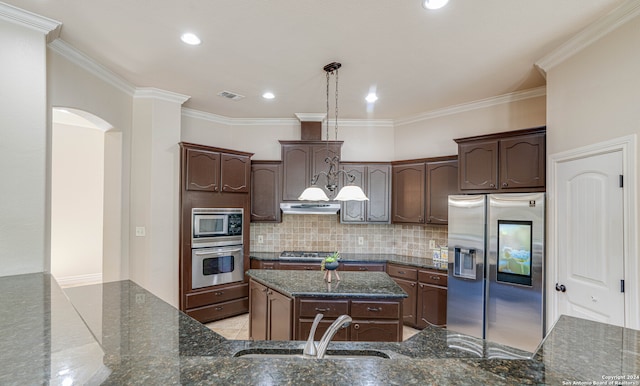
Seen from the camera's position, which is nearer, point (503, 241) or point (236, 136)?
point (503, 241)

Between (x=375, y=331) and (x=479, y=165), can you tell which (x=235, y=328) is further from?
(x=479, y=165)

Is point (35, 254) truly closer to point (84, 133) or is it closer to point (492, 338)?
point (492, 338)

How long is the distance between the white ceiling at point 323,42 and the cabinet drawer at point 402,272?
2286 mm

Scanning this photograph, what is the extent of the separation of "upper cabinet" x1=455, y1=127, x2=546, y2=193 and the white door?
1.01 feet

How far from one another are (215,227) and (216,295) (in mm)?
914

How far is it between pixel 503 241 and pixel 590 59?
1.69m

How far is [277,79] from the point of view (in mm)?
3301

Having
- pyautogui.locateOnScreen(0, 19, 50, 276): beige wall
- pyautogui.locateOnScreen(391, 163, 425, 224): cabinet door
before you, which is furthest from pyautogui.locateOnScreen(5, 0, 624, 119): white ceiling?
pyautogui.locateOnScreen(391, 163, 425, 224): cabinet door


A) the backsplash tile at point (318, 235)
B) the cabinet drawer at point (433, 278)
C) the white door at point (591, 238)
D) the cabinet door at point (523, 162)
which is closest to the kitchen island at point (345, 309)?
the white door at point (591, 238)

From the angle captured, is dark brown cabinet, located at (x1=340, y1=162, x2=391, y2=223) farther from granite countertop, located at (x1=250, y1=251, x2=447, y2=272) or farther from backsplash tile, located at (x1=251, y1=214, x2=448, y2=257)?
granite countertop, located at (x1=250, y1=251, x2=447, y2=272)

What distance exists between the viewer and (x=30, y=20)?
2.17m

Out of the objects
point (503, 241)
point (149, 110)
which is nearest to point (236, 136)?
point (149, 110)

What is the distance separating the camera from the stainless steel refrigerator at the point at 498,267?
2729 millimetres

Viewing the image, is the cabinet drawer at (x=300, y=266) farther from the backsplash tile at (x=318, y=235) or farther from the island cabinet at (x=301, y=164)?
the island cabinet at (x=301, y=164)
